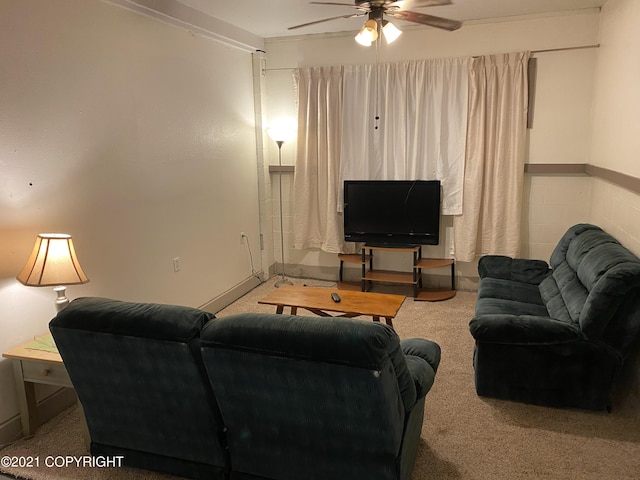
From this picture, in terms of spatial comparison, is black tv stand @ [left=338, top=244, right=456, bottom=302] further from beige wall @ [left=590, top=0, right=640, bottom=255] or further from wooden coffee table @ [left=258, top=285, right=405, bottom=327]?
beige wall @ [left=590, top=0, right=640, bottom=255]

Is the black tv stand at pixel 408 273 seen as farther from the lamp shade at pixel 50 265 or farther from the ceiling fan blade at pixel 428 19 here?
the lamp shade at pixel 50 265

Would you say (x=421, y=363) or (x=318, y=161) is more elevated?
(x=318, y=161)

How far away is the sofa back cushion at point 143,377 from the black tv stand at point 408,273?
3032 millimetres

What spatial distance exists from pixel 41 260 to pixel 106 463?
3.45ft

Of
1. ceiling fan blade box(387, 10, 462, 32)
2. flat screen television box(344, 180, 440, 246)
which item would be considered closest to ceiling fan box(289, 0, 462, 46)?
ceiling fan blade box(387, 10, 462, 32)

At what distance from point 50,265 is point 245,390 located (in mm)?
1326

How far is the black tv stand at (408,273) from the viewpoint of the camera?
479cm

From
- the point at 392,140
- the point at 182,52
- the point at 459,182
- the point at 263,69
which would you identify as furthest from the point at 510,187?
the point at 182,52

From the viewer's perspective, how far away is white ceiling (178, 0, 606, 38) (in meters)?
3.88

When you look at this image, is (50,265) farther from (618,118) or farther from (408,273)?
(618,118)

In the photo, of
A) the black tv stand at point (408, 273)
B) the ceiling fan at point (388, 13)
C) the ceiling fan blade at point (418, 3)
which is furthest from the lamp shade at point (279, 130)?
the ceiling fan blade at point (418, 3)

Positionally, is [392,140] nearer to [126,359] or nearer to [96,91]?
[96,91]

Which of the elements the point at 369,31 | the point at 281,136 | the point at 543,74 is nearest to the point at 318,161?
the point at 281,136

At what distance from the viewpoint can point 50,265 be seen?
248cm
